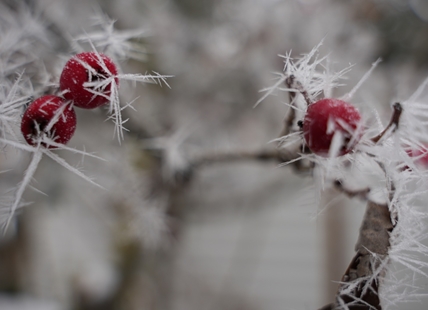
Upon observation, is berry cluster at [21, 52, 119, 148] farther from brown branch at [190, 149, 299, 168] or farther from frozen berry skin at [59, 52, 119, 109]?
brown branch at [190, 149, 299, 168]

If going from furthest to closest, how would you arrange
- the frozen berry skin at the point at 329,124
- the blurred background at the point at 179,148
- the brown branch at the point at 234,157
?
the blurred background at the point at 179,148, the brown branch at the point at 234,157, the frozen berry skin at the point at 329,124

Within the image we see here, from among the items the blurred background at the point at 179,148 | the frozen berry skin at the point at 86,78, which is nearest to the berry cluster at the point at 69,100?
the frozen berry skin at the point at 86,78

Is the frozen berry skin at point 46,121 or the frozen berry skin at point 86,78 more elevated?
the frozen berry skin at point 86,78

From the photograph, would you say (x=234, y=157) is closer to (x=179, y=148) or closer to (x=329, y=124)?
(x=179, y=148)

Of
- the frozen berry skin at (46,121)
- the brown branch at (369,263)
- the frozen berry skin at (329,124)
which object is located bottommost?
the brown branch at (369,263)

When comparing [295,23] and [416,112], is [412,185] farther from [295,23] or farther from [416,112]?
[295,23]

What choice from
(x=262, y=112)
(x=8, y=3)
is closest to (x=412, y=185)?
(x=8, y=3)

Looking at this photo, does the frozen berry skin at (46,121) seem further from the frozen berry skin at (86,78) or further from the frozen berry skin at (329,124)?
the frozen berry skin at (329,124)

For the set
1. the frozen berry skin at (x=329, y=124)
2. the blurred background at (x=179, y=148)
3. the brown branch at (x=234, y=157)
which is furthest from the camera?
A: the blurred background at (x=179, y=148)
